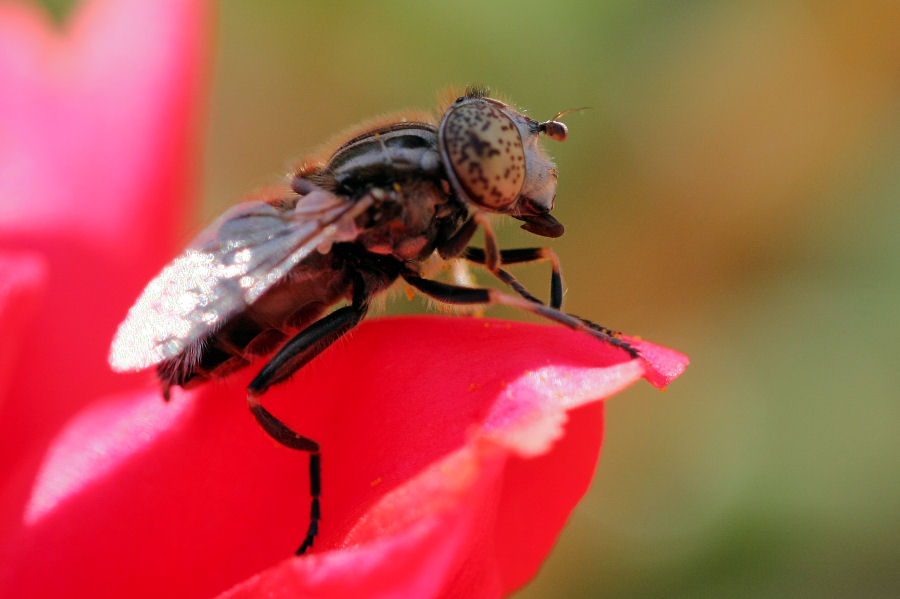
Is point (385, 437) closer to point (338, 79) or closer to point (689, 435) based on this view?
point (689, 435)

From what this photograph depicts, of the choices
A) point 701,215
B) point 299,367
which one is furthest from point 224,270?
point 701,215

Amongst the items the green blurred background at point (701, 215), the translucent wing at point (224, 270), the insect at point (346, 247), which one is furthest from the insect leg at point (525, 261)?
the green blurred background at point (701, 215)

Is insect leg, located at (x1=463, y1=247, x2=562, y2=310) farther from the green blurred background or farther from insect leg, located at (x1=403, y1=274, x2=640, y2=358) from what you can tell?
the green blurred background

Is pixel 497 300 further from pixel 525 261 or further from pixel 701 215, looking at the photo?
pixel 701 215

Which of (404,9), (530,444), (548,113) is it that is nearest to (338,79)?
(404,9)

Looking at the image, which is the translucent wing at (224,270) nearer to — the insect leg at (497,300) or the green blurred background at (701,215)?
the insect leg at (497,300)

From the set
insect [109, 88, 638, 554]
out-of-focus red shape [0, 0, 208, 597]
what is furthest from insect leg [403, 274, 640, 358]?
out-of-focus red shape [0, 0, 208, 597]

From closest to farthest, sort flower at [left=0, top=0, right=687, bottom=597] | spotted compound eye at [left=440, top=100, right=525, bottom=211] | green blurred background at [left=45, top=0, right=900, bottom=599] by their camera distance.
→ flower at [left=0, top=0, right=687, bottom=597] → spotted compound eye at [left=440, top=100, right=525, bottom=211] → green blurred background at [left=45, top=0, right=900, bottom=599]
